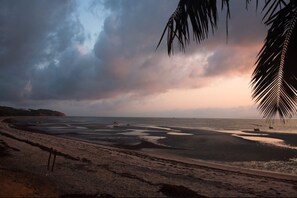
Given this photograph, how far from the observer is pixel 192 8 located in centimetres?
382

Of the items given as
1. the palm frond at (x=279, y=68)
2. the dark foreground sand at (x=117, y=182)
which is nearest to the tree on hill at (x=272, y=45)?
the palm frond at (x=279, y=68)

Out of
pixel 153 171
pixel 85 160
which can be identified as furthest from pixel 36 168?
pixel 153 171

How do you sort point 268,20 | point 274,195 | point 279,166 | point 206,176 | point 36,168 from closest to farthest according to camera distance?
point 268,20, point 274,195, point 36,168, point 206,176, point 279,166

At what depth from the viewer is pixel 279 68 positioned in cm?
407

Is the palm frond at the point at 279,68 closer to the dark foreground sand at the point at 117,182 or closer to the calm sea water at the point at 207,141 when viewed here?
the calm sea water at the point at 207,141

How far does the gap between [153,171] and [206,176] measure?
2.61 metres

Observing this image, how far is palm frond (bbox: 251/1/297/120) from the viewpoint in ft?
12.5

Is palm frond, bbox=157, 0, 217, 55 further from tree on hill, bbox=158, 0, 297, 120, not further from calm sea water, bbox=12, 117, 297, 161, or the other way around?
calm sea water, bbox=12, 117, 297, 161

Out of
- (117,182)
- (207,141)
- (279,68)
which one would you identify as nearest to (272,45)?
(279,68)

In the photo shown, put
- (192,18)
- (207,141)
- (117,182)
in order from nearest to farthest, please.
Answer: (192,18) < (117,182) < (207,141)

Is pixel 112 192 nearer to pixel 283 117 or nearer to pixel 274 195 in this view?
pixel 274 195

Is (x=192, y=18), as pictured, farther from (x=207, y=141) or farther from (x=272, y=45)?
(x=207, y=141)

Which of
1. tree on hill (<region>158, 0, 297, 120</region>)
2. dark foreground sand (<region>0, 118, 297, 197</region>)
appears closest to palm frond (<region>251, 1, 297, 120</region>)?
tree on hill (<region>158, 0, 297, 120</region>)

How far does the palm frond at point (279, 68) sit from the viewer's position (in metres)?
3.80
